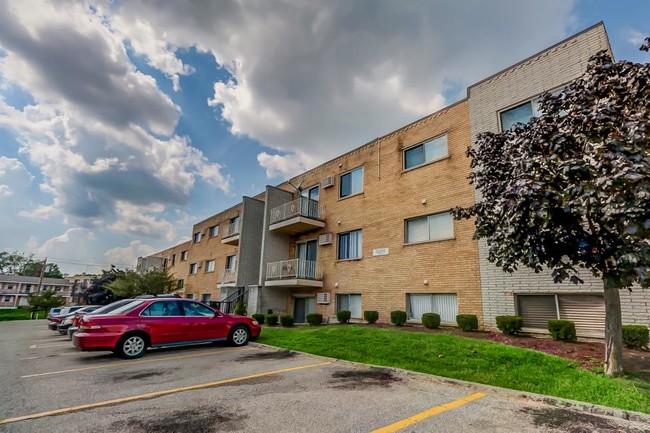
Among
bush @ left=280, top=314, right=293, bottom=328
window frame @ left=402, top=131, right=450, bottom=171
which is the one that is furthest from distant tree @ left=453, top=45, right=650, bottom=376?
bush @ left=280, top=314, right=293, bottom=328

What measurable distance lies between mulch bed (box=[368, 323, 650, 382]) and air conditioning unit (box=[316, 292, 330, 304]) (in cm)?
706

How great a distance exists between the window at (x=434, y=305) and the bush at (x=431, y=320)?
0.54 m

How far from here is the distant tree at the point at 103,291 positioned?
33562 millimetres

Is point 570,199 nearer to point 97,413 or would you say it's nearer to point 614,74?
point 614,74

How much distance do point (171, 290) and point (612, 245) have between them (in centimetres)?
2893

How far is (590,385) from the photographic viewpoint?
5293 millimetres

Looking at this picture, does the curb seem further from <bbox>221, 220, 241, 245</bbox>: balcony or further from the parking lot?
<bbox>221, 220, 241, 245</bbox>: balcony

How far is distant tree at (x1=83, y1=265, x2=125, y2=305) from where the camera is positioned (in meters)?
33.6

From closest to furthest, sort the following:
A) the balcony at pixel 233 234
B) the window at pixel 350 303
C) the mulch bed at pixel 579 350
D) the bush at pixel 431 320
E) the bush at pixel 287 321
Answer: the mulch bed at pixel 579 350 → the bush at pixel 431 320 → the window at pixel 350 303 → the bush at pixel 287 321 → the balcony at pixel 233 234

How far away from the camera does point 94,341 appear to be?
8133 millimetres

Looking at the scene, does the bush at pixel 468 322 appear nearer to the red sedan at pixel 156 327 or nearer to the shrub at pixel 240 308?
the red sedan at pixel 156 327

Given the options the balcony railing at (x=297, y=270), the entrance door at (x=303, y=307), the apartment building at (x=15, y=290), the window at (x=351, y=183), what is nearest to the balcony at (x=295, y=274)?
the balcony railing at (x=297, y=270)

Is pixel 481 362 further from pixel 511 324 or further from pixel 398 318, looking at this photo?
pixel 398 318

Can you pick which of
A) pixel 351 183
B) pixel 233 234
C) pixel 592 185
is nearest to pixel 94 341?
pixel 592 185
